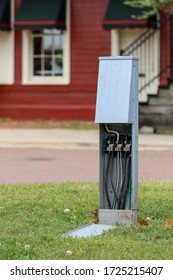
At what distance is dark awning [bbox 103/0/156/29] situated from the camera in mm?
25609

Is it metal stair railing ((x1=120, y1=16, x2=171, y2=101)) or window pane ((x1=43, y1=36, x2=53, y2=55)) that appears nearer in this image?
metal stair railing ((x1=120, y1=16, x2=171, y2=101))

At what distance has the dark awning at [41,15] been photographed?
88.0 feet

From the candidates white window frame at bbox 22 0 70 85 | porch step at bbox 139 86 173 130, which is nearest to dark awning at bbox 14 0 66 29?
white window frame at bbox 22 0 70 85

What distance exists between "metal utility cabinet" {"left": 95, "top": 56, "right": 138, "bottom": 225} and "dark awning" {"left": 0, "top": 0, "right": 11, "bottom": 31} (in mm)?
18737

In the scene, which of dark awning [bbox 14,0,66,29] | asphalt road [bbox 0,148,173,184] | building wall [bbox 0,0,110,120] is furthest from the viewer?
building wall [bbox 0,0,110,120]

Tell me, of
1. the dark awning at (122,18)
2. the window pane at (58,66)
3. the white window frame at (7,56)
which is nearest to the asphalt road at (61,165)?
the dark awning at (122,18)

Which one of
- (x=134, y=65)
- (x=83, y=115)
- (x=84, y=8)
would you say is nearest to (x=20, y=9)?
(x=84, y=8)

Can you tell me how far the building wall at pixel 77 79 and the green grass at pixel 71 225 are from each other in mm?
15381

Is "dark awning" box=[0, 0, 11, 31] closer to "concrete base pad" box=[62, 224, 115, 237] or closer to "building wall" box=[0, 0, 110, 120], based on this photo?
"building wall" box=[0, 0, 110, 120]

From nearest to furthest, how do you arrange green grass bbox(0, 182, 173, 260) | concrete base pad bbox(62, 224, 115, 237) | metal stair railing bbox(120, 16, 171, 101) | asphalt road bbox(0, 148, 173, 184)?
green grass bbox(0, 182, 173, 260)
concrete base pad bbox(62, 224, 115, 237)
asphalt road bbox(0, 148, 173, 184)
metal stair railing bbox(120, 16, 171, 101)

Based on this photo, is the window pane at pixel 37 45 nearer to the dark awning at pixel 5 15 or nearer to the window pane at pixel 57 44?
the window pane at pixel 57 44

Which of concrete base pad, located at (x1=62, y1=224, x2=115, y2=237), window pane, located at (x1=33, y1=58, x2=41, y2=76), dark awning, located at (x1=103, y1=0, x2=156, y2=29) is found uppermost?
dark awning, located at (x1=103, y1=0, x2=156, y2=29)

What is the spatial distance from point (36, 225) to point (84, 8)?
1885cm
